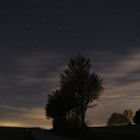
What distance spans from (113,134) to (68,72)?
4263 cm

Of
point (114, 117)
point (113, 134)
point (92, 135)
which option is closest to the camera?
point (113, 134)

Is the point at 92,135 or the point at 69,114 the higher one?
the point at 69,114

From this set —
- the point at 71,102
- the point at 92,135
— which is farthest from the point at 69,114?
the point at 92,135

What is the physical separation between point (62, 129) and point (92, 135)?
27285mm

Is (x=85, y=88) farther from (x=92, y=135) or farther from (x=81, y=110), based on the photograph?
(x=92, y=135)

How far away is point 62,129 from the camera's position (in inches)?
3044

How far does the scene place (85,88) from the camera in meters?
82.1

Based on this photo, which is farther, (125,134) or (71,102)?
(71,102)

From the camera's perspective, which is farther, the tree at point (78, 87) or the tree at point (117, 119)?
the tree at point (117, 119)

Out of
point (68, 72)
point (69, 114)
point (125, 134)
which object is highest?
point (68, 72)

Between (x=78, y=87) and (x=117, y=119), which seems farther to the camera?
(x=117, y=119)

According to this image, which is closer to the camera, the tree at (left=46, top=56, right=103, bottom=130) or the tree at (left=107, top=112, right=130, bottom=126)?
the tree at (left=46, top=56, right=103, bottom=130)

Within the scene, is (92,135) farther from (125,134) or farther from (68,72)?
(68,72)

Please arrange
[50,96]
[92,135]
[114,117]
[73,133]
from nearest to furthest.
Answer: [92,135] → [73,133] → [50,96] → [114,117]
